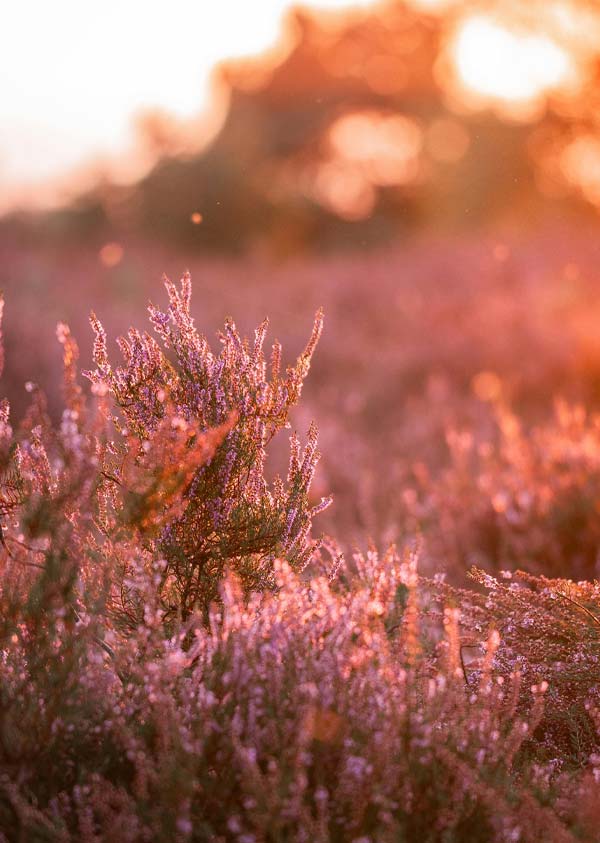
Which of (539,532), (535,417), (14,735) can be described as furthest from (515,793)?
(535,417)

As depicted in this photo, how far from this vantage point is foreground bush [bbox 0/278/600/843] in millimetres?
2102

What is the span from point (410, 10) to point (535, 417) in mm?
27887

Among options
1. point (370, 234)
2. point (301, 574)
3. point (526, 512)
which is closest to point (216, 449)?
point (301, 574)

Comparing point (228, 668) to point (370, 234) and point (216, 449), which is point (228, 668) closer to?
point (216, 449)

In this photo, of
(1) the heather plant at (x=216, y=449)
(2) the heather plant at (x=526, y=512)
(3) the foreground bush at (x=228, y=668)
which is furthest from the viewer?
(2) the heather plant at (x=526, y=512)

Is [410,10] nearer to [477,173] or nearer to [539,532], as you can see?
[477,173]

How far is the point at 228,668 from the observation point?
238cm

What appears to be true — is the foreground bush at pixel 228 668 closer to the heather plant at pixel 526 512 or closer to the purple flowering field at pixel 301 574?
A: the purple flowering field at pixel 301 574

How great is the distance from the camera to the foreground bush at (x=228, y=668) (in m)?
2.10

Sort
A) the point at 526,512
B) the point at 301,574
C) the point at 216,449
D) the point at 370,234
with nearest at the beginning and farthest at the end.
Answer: the point at 216,449 < the point at 301,574 < the point at 526,512 < the point at 370,234

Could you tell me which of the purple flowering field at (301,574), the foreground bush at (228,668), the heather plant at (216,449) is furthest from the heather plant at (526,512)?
the heather plant at (216,449)

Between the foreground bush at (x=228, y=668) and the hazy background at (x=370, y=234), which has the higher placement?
the hazy background at (x=370, y=234)

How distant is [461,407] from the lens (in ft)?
31.0

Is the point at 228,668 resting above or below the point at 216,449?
below
